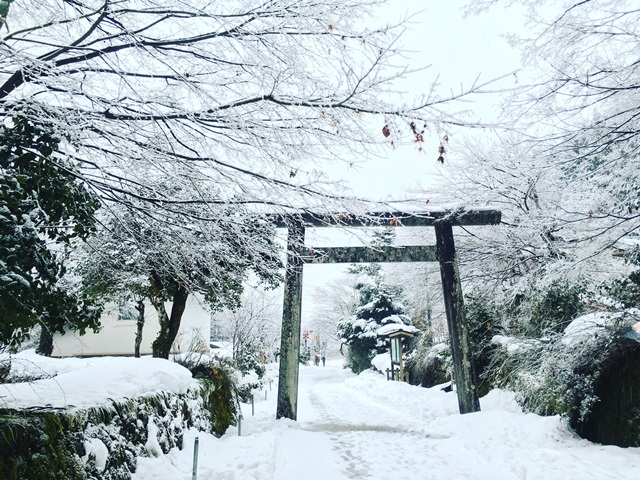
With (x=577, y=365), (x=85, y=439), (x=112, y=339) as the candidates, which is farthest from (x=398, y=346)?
(x=112, y=339)

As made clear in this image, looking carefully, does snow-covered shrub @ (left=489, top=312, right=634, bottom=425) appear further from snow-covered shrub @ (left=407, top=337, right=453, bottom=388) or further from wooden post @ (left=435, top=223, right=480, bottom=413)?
snow-covered shrub @ (left=407, top=337, right=453, bottom=388)

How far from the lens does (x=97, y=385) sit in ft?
16.1

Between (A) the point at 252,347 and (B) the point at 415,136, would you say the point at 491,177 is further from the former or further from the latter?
(A) the point at 252,347

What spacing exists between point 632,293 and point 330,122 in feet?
19.0

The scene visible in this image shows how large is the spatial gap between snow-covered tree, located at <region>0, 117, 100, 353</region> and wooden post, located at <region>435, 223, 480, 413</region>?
27.0ft

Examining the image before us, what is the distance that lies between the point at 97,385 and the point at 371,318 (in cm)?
2265

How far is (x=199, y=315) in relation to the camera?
25797 mm

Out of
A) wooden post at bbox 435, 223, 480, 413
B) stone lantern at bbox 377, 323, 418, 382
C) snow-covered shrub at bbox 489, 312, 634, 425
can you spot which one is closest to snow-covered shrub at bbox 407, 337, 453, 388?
stone lantern at bbox 377, 323, 418, 382

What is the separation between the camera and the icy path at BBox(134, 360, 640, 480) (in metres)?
4.98

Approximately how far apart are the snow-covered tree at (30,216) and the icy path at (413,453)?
9.16 feet

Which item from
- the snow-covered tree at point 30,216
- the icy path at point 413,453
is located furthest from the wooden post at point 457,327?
the snow-covered tree at point 30,216

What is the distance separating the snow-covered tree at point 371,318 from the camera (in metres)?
26.0

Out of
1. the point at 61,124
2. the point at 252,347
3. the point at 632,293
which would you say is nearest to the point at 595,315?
the point at 632,293

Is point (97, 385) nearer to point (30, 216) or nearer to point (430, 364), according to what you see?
point (30, 216)
